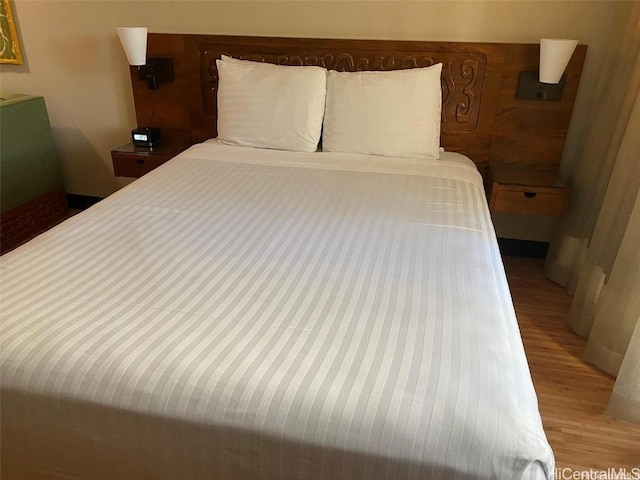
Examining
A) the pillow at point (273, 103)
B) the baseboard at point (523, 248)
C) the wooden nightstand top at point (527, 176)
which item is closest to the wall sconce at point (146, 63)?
the pillow at point (273, 103)

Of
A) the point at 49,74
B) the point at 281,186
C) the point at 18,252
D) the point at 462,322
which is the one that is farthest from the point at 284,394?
the point at 49,74

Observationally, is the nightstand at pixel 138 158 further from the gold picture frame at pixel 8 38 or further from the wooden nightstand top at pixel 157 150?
the gold picture frame at pixel 8 38

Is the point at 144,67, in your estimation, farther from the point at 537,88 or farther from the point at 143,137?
the point at 537,88

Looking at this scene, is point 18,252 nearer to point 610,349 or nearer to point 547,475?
point 547,475

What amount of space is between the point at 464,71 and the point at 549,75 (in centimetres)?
38

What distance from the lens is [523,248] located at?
271 cm

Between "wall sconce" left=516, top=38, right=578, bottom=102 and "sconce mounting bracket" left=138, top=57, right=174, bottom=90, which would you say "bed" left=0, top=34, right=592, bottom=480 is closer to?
"wall sconce" left=516, top=38, right=578, bottom=102

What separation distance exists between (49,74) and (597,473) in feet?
10.8

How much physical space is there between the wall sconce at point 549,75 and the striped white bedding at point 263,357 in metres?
1.00

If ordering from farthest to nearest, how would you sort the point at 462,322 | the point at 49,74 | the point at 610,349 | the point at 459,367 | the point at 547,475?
the point at 49,74 → the point at 610,349 → the point at 462,322 → the point at 459,367 → the point at 547,475

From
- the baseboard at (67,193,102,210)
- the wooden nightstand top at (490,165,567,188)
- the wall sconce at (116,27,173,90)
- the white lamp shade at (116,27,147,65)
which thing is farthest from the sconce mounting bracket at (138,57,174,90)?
the wooden nightstand top at (490,165,567,188)

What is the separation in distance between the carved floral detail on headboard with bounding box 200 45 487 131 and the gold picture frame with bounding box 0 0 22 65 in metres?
1.30

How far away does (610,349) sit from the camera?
1.87m

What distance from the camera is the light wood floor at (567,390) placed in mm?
1556
